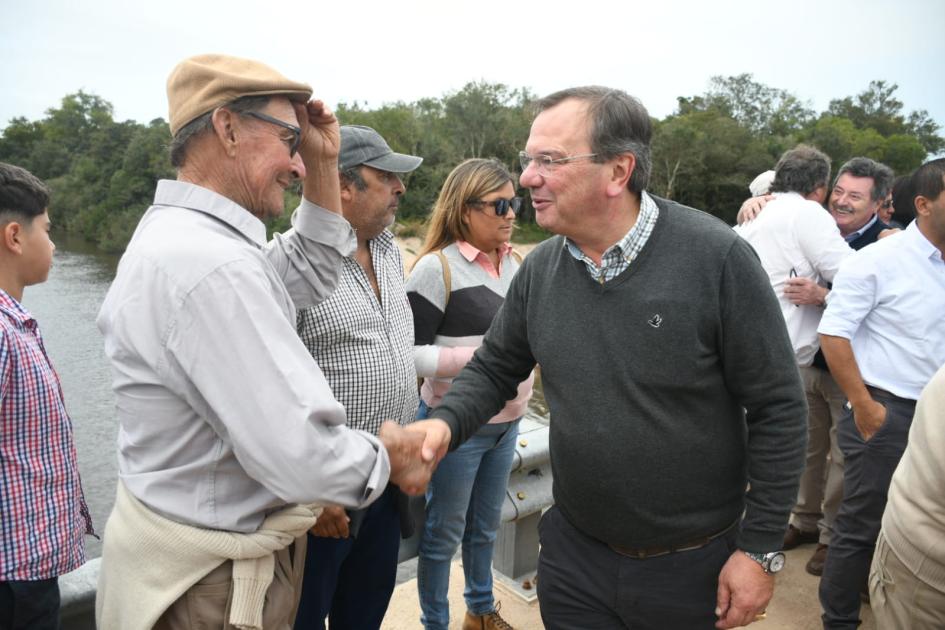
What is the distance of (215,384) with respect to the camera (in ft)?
4.59

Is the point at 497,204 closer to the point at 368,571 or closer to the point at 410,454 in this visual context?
the point at 410,454

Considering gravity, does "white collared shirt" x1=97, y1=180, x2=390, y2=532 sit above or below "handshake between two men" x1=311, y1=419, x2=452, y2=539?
above

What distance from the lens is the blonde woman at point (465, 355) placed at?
9.58ft

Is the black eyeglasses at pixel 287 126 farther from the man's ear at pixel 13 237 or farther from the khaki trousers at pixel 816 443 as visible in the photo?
the khaki trousers at pixel 816 443

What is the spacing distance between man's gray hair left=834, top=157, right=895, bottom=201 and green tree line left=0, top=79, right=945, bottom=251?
34.6 metres

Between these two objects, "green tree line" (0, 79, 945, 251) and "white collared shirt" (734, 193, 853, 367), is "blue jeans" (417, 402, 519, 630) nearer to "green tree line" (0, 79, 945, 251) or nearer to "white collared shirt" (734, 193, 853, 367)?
"white collared shirt" (734, 193, 853, 367)

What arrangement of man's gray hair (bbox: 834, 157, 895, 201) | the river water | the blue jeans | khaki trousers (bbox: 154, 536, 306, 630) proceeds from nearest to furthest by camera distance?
khaki trousers (bbox: 154, 536, 306, 630) < the blue jeans < man's gray hair (bbox: 834, 157, 895, 201) < the river water

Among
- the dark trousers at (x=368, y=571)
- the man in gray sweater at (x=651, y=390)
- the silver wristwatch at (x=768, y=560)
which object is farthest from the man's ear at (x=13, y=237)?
the silver wristwatch at (x=768, y=560)

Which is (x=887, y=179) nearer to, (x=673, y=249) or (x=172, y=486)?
(x=673, y=249)

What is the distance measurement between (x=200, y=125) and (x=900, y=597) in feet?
8.57

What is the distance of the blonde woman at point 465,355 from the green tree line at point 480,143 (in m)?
36.1

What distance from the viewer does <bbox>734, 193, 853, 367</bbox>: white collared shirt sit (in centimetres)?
385

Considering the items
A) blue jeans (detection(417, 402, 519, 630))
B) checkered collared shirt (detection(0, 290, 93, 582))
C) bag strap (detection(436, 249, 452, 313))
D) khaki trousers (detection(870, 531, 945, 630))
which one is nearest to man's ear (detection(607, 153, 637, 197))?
bag strap (detection(436, 249, 452, 313))

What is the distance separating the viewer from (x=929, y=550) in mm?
1999
